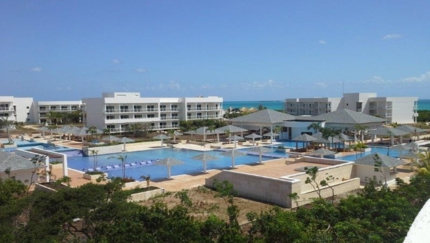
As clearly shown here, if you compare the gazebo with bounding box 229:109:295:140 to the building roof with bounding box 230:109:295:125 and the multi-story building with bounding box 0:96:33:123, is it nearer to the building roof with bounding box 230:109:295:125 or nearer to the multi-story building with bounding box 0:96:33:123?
the building roof with bounding box 230:109:295:125

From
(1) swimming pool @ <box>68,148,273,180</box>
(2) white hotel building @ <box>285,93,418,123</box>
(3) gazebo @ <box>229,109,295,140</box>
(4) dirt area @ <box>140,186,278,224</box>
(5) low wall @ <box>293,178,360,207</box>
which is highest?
(2) white hotel building @ <box>285,93,418,123</box>

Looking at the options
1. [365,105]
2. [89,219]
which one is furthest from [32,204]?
[365,105]

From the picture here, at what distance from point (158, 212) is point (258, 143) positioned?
3302cm

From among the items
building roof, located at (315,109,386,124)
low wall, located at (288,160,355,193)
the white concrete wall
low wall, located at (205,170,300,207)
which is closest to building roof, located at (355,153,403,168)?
the white concrete wall

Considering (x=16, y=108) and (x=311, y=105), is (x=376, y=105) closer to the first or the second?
(x=311, y=105)

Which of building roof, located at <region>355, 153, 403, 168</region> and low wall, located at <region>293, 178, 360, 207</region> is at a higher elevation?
building roof, located at <region>355, 153, 403, 168</region>

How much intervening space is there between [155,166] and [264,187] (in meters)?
14.8

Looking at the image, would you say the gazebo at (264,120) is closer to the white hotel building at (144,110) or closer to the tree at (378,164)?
the white hotel building at (144,110)

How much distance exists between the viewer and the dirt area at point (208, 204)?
17062mm

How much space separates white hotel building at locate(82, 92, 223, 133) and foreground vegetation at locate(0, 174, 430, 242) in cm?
4089

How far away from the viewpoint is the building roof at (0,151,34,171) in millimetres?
21780

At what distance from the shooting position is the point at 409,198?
49.1 ft

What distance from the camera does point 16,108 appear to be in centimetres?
7288

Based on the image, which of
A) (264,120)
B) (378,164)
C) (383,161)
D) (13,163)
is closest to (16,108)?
(264,120)
